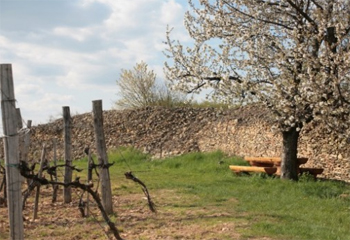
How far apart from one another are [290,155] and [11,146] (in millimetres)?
10865

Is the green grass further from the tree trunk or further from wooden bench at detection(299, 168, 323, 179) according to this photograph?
wooden bench at detection(299, 168, 323, 179)

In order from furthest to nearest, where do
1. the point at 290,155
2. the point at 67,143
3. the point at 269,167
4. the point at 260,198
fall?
the point at 269,167
the point at 290,155
the point at 260,198
the point at 67,143

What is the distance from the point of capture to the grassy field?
9.03 meters

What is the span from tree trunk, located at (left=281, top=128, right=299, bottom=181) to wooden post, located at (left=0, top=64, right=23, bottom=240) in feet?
Result: 35.0

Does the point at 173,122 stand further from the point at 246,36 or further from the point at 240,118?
the point at 246,36

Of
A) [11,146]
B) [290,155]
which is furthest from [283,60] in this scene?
[11,146]

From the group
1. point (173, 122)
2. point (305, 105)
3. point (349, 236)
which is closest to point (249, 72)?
point (305, 105)

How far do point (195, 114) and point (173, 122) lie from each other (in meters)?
1.29

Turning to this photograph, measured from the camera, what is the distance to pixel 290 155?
627 inches

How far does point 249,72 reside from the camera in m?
15.4

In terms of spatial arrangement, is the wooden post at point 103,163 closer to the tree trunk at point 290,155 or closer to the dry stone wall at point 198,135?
the dry stone wall at point 198,135

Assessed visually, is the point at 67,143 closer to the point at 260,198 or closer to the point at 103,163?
the point at 103,163

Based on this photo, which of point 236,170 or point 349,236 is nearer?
point 349,236

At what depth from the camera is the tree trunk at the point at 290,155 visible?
52.1 feet
